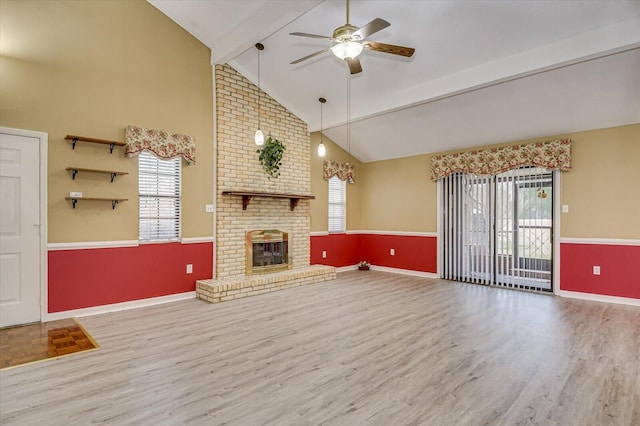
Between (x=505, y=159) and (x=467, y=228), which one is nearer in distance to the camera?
(x=505, y=159)

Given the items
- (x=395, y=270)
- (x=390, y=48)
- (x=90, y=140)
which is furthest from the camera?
(x=395, y=270)

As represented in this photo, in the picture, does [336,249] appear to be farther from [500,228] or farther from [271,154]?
[500,228]

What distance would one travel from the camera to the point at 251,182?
5.93 meters

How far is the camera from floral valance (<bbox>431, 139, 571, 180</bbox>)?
529cm

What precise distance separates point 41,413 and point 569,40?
5675 millimetres

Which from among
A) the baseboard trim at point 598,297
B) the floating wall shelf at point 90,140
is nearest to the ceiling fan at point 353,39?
the floating wall shelf at point 90,140

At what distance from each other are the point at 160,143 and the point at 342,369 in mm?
3817

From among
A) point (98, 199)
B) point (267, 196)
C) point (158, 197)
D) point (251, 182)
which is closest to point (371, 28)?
point (267, 196)

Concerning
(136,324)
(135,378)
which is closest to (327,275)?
(136,324)

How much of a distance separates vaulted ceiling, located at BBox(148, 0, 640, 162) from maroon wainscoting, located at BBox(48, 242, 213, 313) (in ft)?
9.95

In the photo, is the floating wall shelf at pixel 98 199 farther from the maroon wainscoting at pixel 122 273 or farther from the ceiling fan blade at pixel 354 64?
the ceiling fan blade at pixel 354 64

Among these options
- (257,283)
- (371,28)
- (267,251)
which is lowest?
(257,283)

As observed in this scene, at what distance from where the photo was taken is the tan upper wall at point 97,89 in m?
3.86

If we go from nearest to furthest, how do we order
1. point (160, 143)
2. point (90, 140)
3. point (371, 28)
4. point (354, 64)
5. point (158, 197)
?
point (371, 28), point (354, 64), point (90, 140), point (160, 143), point (158, 197)
